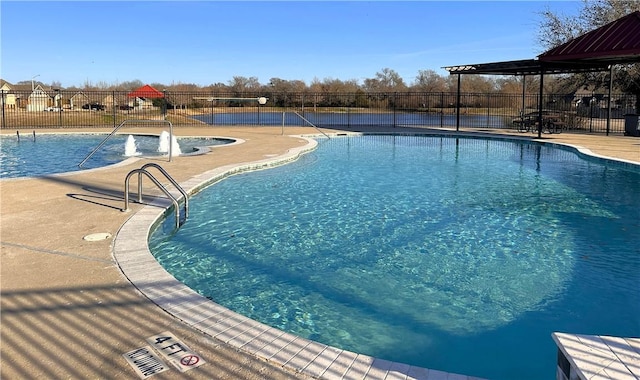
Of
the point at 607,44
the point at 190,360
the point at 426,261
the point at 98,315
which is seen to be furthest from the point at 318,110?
the point at 190,360

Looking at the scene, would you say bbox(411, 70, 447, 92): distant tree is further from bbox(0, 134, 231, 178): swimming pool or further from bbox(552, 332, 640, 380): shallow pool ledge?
bbox(552, 332, 640, 380): shallow pool ledge

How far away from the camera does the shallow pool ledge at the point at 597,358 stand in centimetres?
235

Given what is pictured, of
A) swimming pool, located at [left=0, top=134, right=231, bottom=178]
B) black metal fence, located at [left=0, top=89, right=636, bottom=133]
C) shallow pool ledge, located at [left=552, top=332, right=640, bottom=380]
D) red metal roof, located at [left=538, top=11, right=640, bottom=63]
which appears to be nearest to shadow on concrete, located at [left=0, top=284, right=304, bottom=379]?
shallow pool ledge, located at [left=552, top=332, right=640, bottom=380]

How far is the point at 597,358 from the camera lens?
2.46 m

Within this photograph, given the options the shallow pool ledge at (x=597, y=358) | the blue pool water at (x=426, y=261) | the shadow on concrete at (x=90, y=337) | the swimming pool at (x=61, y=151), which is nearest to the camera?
the shallow pool ledge at (x=597, y=358)

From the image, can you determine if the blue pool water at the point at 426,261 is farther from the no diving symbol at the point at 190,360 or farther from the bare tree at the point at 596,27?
the bare tree at the point at 596,27

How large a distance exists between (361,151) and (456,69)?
657 centimetres

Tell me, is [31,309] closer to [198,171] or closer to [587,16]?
[198,171]

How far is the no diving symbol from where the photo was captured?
278cm

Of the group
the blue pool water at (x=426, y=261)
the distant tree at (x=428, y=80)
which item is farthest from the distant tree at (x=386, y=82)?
the blue pool water at (x=426, y=261)

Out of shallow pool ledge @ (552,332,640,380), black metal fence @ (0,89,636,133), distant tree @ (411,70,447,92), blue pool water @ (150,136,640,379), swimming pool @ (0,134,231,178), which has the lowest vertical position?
blue pool water @ (150,136,640,379)

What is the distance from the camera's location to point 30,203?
7008mm

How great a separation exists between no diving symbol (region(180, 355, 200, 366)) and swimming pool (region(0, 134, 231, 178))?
9.30 metres

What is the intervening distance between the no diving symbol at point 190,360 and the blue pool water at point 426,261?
119 cm
